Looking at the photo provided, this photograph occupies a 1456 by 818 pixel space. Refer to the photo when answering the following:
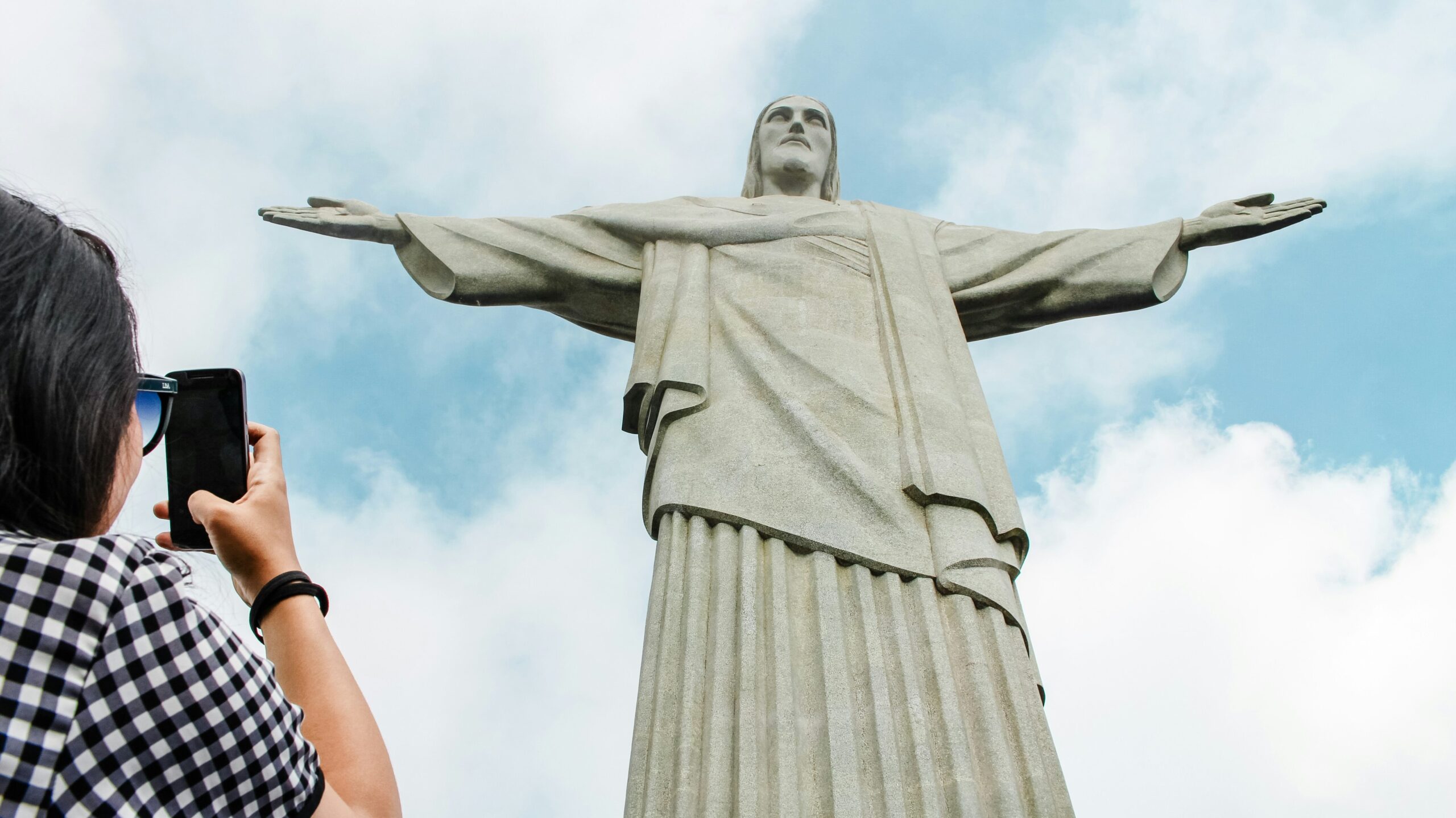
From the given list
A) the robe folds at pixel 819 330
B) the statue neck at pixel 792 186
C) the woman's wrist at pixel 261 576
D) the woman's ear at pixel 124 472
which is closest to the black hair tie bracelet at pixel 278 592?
the woman's wrist at pixel 261 576

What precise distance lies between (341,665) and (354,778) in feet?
0.57

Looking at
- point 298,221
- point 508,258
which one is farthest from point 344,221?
point 508,258

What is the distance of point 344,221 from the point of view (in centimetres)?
624

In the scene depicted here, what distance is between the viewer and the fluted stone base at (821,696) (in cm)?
381

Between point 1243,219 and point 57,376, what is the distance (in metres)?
6.11

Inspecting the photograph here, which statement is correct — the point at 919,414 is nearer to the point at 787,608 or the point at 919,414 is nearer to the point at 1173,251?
the point at 787,608

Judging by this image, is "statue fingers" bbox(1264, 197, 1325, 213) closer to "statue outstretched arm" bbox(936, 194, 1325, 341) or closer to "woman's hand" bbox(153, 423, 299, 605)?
"statue outstretched arm" bbox(936, 194, 1325, 341)

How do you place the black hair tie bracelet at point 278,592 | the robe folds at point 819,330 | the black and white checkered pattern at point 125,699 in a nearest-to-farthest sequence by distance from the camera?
1. the black and white checkered pattern at point 125,699
2. the black hair tie bracelet at point 278,592
3. the robe folds at point 819,330

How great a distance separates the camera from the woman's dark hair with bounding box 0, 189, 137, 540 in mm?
1391

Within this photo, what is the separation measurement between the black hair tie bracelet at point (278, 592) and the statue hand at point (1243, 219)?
567 cm

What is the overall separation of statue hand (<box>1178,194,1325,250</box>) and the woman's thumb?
18.6 feet

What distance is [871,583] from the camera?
14.7 ft

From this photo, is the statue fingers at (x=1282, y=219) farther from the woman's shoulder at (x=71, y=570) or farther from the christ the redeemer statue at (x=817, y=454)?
the woman's shoulder at (x=71, y=570)

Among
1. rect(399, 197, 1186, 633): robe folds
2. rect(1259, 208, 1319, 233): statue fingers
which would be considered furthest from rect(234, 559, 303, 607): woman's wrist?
rect(1259, 208, 1319, 233): statue fingers
